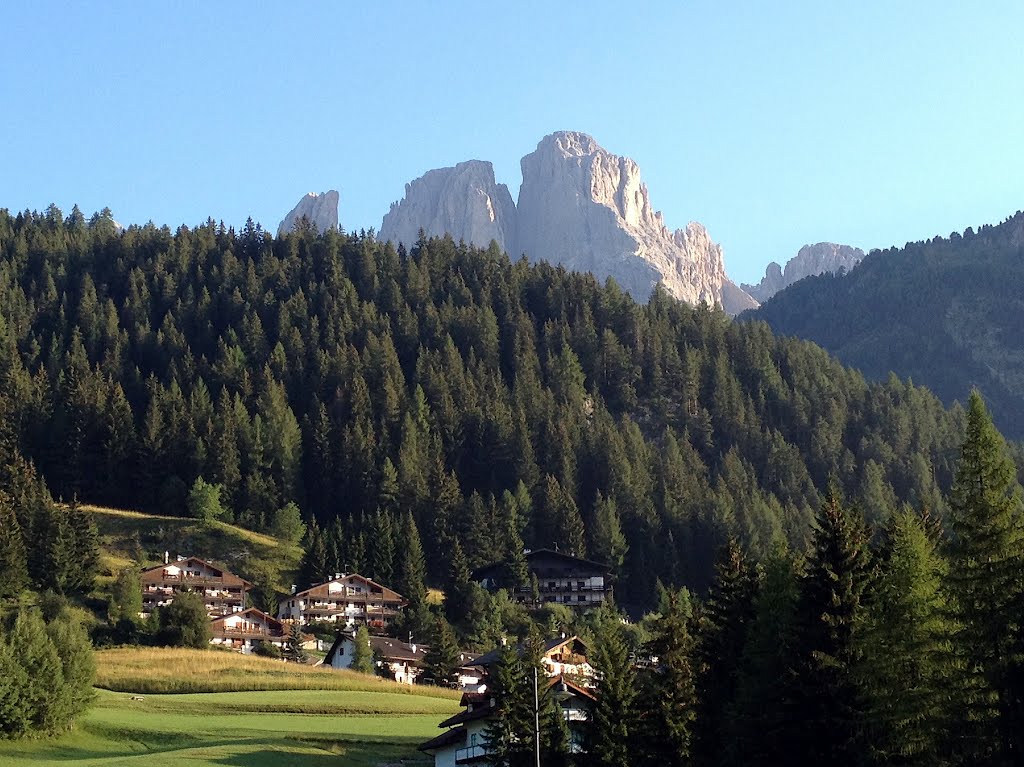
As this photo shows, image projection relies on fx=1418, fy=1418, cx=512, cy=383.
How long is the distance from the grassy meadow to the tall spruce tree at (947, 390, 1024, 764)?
36.7 meters

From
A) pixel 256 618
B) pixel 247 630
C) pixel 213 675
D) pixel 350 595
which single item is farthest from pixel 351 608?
pixel 213 675

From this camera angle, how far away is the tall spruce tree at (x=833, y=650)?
44125 mm

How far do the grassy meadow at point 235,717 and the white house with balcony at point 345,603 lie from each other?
23.3 metres

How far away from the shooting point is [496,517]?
156m

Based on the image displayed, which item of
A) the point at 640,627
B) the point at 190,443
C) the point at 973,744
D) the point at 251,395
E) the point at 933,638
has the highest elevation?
the point at 251,395

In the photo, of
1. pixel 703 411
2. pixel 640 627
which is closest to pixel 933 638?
pixel 640 627

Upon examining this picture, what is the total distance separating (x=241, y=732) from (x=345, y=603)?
6026 cm

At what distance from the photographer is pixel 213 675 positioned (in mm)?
99250

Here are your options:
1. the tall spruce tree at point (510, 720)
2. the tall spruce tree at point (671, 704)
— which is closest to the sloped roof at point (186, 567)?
the tall spruce tree at point (510, 720)

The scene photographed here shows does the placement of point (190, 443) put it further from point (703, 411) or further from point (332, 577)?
point (703, 411)

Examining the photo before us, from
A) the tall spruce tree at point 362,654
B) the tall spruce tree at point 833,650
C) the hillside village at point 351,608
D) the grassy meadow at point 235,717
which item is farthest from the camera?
the hillside village at point 351,608

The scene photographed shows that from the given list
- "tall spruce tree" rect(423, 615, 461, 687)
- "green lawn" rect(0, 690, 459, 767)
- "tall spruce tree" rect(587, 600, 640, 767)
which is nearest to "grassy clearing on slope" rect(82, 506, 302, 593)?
"tall spruce tree" rect(423, 615, 461, 687)

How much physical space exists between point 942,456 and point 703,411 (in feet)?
109

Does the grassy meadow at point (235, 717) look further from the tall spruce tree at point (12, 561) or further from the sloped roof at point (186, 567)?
the sloped roof at point (186, 567)
